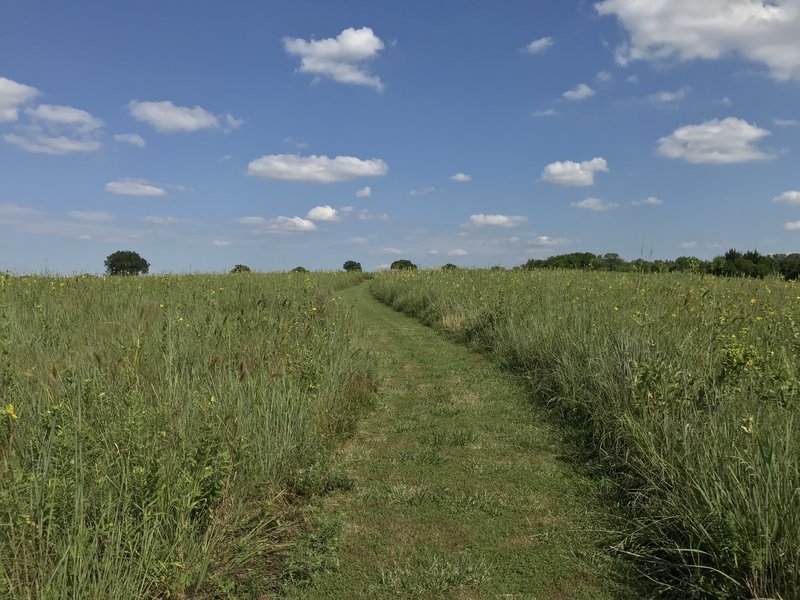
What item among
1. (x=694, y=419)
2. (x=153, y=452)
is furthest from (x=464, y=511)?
(x=153, y=452)

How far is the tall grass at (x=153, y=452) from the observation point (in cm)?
240

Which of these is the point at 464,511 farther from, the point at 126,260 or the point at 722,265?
the point at 126,260

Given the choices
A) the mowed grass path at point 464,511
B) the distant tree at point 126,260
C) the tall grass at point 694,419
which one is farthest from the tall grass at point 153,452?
the distant tree at point 126,260

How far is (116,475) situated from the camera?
284 cm

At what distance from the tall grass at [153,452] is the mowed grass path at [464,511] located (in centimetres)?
54

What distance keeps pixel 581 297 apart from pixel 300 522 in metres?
7.69

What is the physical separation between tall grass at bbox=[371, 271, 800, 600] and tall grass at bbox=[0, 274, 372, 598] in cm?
255

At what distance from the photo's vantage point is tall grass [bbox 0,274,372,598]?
7.88 ft

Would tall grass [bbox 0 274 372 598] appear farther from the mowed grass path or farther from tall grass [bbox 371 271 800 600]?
tall grass [bbox 371 271 800 600]

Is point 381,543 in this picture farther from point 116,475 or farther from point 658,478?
point 658,478

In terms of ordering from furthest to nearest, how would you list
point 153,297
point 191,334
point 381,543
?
point 153,297 < point 191,334 < point 381,543

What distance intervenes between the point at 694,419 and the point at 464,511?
6.28 feet

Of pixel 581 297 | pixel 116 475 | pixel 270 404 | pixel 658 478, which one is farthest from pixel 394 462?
pixel 581 297

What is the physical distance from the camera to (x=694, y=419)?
404 centimetres
